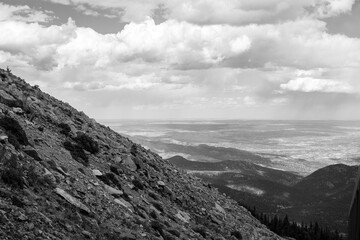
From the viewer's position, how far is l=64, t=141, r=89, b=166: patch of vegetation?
107 ft

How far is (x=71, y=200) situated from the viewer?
23.0m

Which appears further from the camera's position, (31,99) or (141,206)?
(31,99)

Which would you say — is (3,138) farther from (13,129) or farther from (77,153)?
(77,153)

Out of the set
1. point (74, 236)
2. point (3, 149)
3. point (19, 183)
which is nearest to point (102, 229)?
point (74, 236)

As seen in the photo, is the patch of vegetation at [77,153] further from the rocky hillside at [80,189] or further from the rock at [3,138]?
the rock at [3,138]

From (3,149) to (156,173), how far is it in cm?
2391

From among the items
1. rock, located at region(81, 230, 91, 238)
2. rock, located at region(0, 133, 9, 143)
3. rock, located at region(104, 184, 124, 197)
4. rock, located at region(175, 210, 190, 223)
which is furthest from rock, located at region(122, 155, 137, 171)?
rock, located at region(81, 230, 91, 238)

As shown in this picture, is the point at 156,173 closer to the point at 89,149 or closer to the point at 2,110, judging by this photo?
the point at 89,149

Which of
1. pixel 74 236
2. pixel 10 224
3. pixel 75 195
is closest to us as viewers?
pixel 10 224

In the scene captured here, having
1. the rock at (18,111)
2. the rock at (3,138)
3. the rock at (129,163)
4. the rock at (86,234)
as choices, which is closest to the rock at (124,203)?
the rock at (86,234)

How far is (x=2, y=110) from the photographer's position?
2988 centimetres

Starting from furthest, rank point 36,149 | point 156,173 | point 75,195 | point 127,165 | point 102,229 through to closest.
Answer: point 156,173 → point 127,165 → point 36,149 → point 75,195 → point 102,229

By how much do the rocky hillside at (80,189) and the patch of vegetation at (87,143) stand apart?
0.01m

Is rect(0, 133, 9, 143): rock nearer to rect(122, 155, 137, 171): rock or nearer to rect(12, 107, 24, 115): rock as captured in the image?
rect(12, 107, 24, 115): rock
